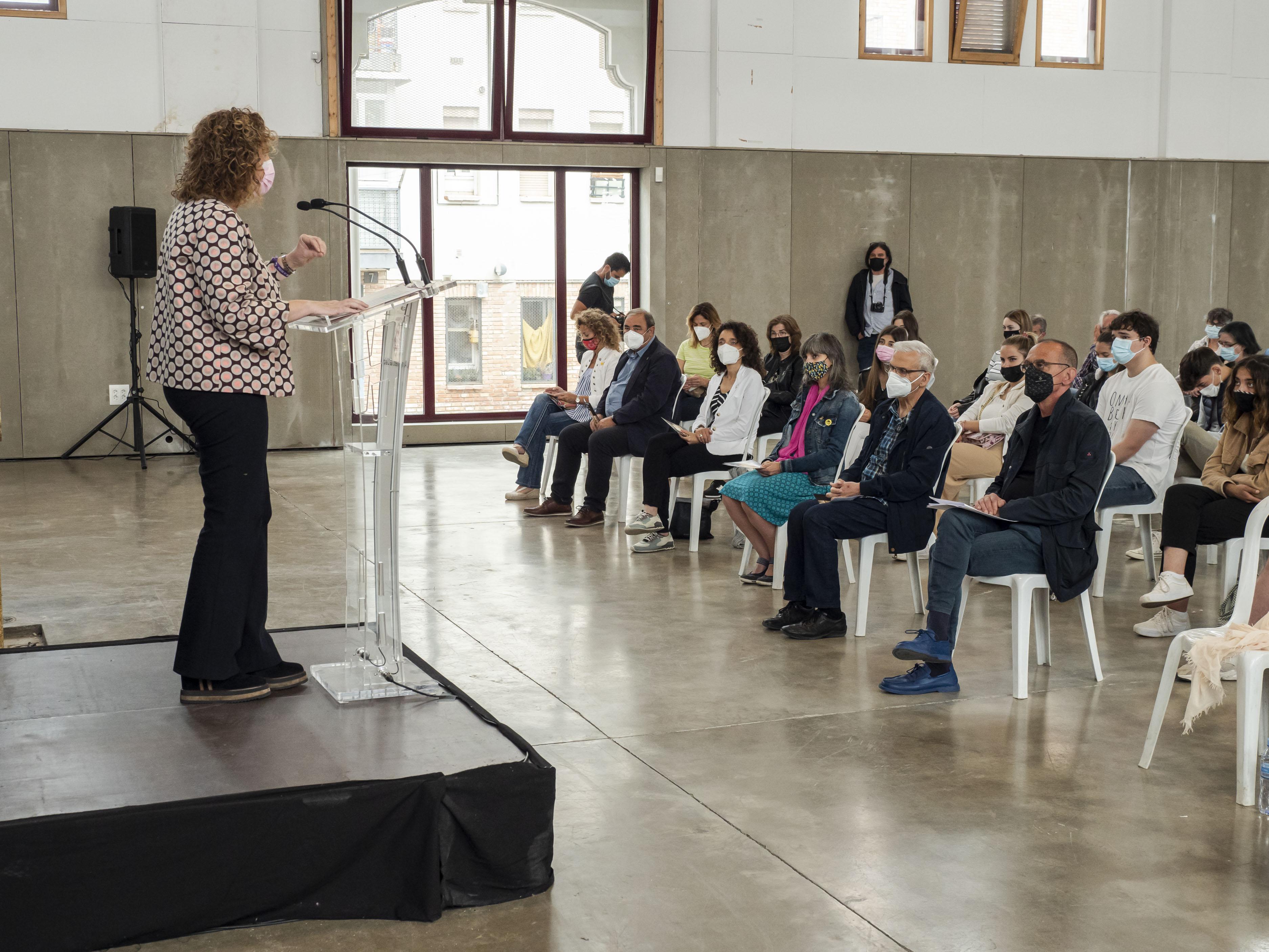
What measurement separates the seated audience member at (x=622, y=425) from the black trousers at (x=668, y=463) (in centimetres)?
34

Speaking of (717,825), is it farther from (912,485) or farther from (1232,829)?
(912,485)

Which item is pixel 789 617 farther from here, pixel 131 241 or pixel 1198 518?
pixel 131 241

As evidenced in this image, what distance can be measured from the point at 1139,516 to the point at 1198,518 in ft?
3.18

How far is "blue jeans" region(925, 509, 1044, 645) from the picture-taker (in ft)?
14.1

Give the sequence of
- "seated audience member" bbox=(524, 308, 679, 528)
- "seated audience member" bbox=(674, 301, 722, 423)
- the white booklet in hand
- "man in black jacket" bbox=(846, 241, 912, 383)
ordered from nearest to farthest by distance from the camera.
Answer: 1. the white booklet in hand
2. "seated audience member" bbox=(524, 308, 679, 528)
3. "seated audience member" bbox=(674, 301, 722, 423)
4. "man in black jacket" bbox=(846, 241, 912, 383)

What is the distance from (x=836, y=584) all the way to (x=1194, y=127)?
9933mm

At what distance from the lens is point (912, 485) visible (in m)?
4.82

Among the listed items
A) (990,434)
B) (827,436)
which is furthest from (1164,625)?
(990,434)

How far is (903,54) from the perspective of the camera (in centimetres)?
1205

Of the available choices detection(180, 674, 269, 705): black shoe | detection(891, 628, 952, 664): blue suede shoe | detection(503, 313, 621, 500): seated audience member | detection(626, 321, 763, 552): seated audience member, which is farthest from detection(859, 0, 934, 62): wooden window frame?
detection(180, 674, 269, 705): black shoe

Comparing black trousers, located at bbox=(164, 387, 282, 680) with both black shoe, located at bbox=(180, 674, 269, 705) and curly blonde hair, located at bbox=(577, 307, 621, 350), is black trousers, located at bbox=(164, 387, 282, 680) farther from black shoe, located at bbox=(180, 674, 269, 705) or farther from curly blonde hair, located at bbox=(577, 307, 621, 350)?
curly blonde hair, located at bbox=(577, 307, 621, 350)

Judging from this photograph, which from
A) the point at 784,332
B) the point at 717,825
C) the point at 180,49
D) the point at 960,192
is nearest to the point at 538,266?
the point at 180,49

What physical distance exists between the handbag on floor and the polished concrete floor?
0.98 feet

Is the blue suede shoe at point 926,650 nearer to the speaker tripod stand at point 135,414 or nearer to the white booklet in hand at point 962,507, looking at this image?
the white booklet in hand at point 962,507
